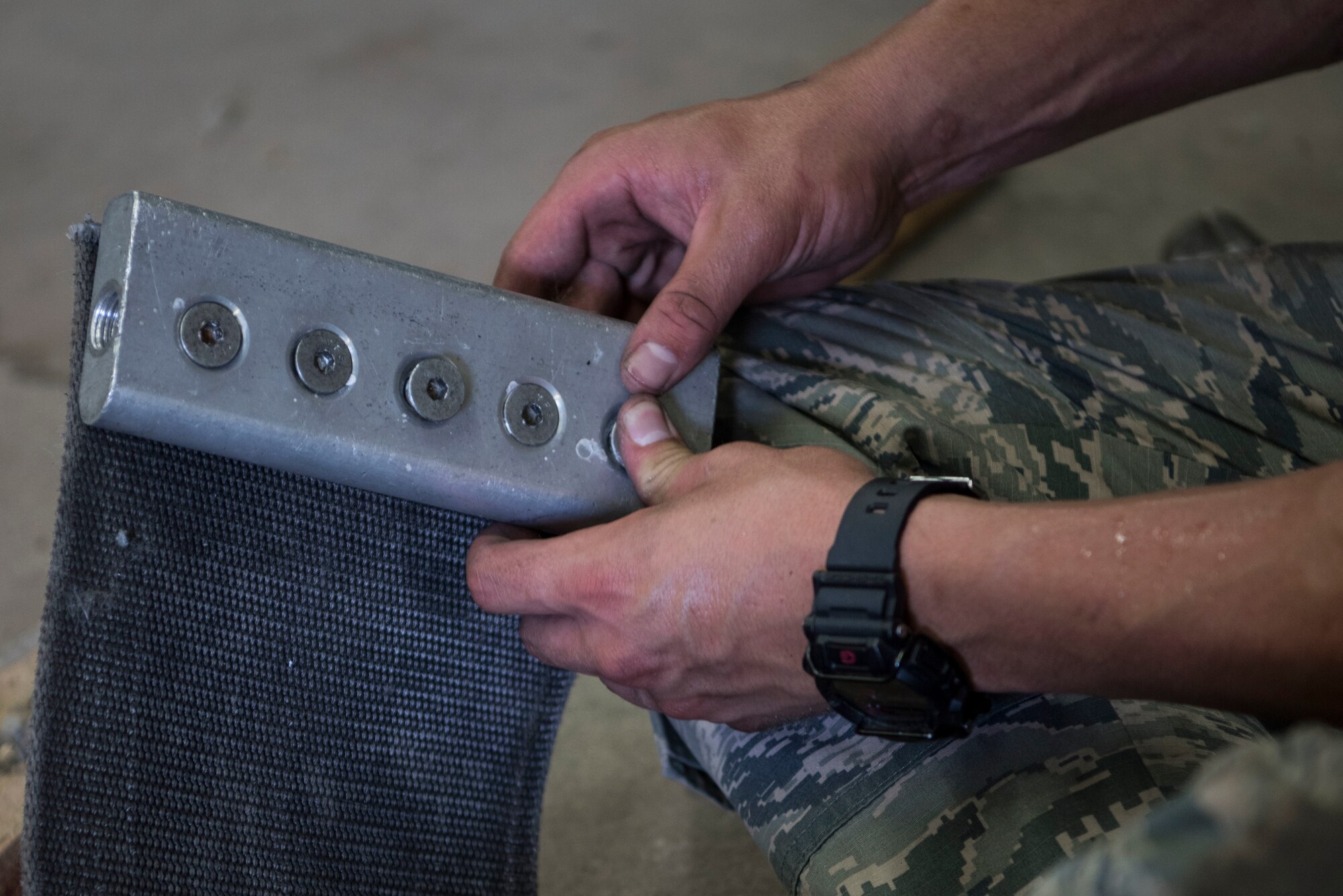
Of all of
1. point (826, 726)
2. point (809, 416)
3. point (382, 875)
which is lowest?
point (382, 875)

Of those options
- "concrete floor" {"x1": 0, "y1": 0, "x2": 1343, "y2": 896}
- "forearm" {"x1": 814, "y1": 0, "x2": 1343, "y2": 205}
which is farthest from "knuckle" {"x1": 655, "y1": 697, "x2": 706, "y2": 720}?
"concrete floor" {"x1": 0, "y1": 0, "x2": 1343, "y2": 896}

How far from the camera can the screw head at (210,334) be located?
1.83 feet

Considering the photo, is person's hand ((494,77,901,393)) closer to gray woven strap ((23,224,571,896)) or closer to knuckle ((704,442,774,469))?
knuckle ((704,442,774,469))

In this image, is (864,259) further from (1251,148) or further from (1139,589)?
(1251,148)

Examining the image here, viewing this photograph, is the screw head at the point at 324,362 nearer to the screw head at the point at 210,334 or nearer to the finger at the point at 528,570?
the screw head at the point at 210,334

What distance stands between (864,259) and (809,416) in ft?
0.69

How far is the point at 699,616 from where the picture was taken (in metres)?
0.62

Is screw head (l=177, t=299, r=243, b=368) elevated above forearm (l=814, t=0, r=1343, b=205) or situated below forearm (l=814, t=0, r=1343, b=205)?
below

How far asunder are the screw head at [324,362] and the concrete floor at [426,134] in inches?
41.7

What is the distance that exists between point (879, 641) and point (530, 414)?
0.25 meters

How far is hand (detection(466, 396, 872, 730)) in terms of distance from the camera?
598mm

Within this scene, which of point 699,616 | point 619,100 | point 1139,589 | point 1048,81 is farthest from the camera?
point 619,100

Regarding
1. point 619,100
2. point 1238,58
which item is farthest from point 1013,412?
point 619,100

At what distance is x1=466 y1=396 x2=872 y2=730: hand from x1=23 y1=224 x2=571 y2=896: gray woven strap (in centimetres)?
7
